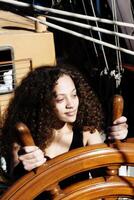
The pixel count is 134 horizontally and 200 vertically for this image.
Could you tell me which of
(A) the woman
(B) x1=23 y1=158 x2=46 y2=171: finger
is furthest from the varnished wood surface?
(A) the woman

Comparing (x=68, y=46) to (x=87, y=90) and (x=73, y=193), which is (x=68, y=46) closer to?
(x=87, y=90)

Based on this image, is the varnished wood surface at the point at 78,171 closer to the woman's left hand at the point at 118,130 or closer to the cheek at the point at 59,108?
the woman's left hand at the point at 118,130

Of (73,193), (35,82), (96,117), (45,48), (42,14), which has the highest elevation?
(42,14)

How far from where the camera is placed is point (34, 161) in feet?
3.05

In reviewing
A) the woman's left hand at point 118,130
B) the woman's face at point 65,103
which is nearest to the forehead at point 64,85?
the woman's face at point 65,103

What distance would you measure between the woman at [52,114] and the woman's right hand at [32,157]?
0.87 ft

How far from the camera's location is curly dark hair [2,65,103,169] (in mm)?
1303

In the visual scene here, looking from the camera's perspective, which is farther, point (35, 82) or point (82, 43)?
point (82, 43)

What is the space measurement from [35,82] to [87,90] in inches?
7.6

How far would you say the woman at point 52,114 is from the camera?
4.16ft

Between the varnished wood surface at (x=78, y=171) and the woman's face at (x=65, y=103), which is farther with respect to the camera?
the woman's face at (x=65, y=103)

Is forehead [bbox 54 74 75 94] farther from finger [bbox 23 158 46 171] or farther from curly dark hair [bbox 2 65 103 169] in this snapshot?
finger [bbox 23 158 46 171]

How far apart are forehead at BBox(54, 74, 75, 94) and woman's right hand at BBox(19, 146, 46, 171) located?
14.4 inches

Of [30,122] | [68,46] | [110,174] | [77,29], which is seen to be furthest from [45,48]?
[110,174]
